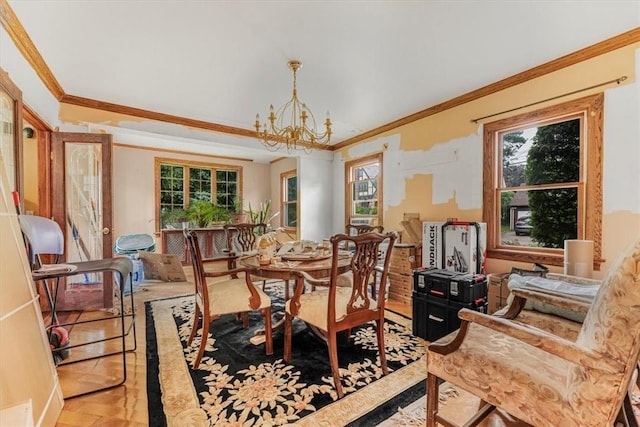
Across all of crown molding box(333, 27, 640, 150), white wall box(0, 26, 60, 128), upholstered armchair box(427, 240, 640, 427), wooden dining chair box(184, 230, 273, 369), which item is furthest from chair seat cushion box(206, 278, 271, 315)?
crown molding box(333, 27, 640, 150)

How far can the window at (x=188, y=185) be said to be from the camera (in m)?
5.81

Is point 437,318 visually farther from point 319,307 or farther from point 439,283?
point 319,307

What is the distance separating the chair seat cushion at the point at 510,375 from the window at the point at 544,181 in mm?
1955

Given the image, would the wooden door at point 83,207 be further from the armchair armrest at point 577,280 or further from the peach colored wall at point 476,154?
the armchair armrest at point 577,280

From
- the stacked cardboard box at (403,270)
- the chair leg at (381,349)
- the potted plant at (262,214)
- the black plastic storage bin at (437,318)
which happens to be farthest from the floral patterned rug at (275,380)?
the potted plant at (262,214)

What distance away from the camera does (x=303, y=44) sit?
2.34 m

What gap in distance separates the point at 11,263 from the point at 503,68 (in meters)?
4.01

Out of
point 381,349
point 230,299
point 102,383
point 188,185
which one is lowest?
point 102,383

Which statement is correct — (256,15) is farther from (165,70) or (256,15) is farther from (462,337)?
(462,337)

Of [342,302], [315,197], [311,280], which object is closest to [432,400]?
[342,302]

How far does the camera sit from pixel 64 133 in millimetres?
3146

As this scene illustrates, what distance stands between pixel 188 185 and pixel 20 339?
5.12 meters

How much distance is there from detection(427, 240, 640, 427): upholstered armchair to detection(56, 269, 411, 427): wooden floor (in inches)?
64.0

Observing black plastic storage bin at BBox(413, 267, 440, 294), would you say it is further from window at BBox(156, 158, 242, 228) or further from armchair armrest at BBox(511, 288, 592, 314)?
window at BBox(156, 158, 242, 228)
